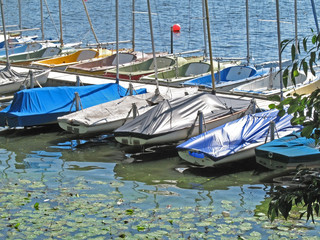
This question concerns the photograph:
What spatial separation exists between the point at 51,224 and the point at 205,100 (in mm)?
8718

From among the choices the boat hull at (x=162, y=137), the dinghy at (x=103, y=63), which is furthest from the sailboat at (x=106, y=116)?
the dinghy at (x=103, y=63)

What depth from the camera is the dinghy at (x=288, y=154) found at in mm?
15016

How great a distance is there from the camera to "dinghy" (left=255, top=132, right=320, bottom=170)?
15016 millimetres

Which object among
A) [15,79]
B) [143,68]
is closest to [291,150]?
[15,79]

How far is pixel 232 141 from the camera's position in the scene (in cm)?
1636

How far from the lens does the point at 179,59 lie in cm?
3028

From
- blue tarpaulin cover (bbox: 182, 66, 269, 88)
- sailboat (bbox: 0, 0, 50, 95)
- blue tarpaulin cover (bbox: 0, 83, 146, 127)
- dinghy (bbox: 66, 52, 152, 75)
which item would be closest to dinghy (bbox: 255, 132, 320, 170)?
blue tarpaulin cover (bbox: 0, 83, 146, 127)

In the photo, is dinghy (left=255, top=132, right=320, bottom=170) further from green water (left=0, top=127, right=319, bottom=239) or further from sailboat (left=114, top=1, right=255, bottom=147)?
sailboat (left=114, top=1, right=255, bottom=147)

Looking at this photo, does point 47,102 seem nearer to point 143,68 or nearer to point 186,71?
point 186,71

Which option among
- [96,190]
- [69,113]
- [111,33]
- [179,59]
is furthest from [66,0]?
[96,190]

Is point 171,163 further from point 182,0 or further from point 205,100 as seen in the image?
point 182,0

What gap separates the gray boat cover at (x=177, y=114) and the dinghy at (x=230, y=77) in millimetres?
5266

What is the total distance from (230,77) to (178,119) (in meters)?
9.90

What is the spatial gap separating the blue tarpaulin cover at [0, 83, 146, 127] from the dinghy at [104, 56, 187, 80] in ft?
19.5
